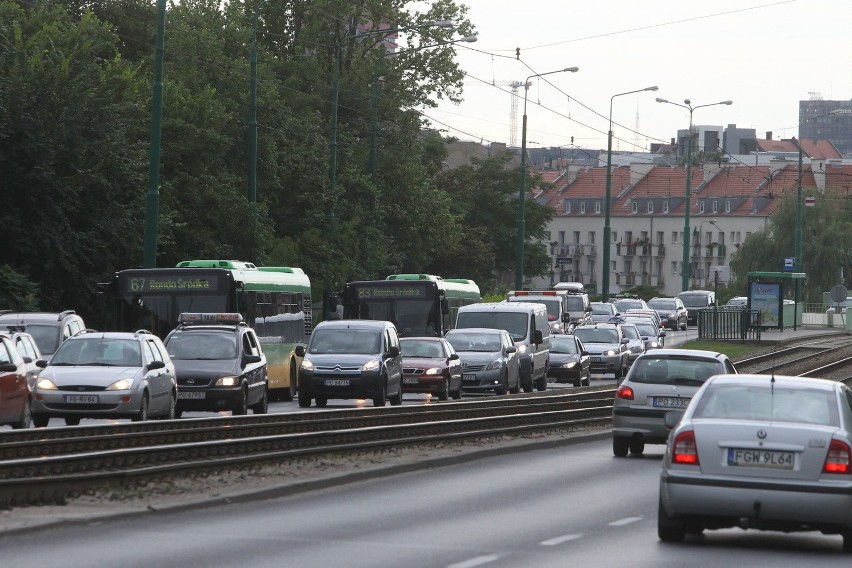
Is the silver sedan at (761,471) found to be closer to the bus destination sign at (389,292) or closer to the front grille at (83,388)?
the front grille at (83,388)

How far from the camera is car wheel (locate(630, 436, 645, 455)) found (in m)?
23.0

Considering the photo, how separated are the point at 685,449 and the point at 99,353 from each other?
14.6 m

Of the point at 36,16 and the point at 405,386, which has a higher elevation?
the point at 36,16

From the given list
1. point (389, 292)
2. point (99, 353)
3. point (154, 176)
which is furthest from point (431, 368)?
point (99, 353)

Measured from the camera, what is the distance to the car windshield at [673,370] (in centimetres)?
2277

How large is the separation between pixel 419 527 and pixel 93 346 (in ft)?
43.5

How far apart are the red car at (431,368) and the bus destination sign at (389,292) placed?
5144 mm

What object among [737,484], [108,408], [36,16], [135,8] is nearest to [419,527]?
[737,484]

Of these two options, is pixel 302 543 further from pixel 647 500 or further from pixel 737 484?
pixel 647 500

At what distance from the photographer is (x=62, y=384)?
2534 cm

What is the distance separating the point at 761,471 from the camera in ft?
43.3

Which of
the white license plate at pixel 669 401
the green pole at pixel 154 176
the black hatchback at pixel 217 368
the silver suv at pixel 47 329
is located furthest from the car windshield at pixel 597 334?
the white license plate at pixel 669 401

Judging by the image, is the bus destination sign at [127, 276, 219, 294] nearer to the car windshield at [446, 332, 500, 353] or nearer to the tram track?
the tram track

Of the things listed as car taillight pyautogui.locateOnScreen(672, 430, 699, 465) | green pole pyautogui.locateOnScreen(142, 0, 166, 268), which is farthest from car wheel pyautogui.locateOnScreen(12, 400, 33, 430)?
car taillight pyautogui.locateOnScreen(672, 430, 699, 465)
